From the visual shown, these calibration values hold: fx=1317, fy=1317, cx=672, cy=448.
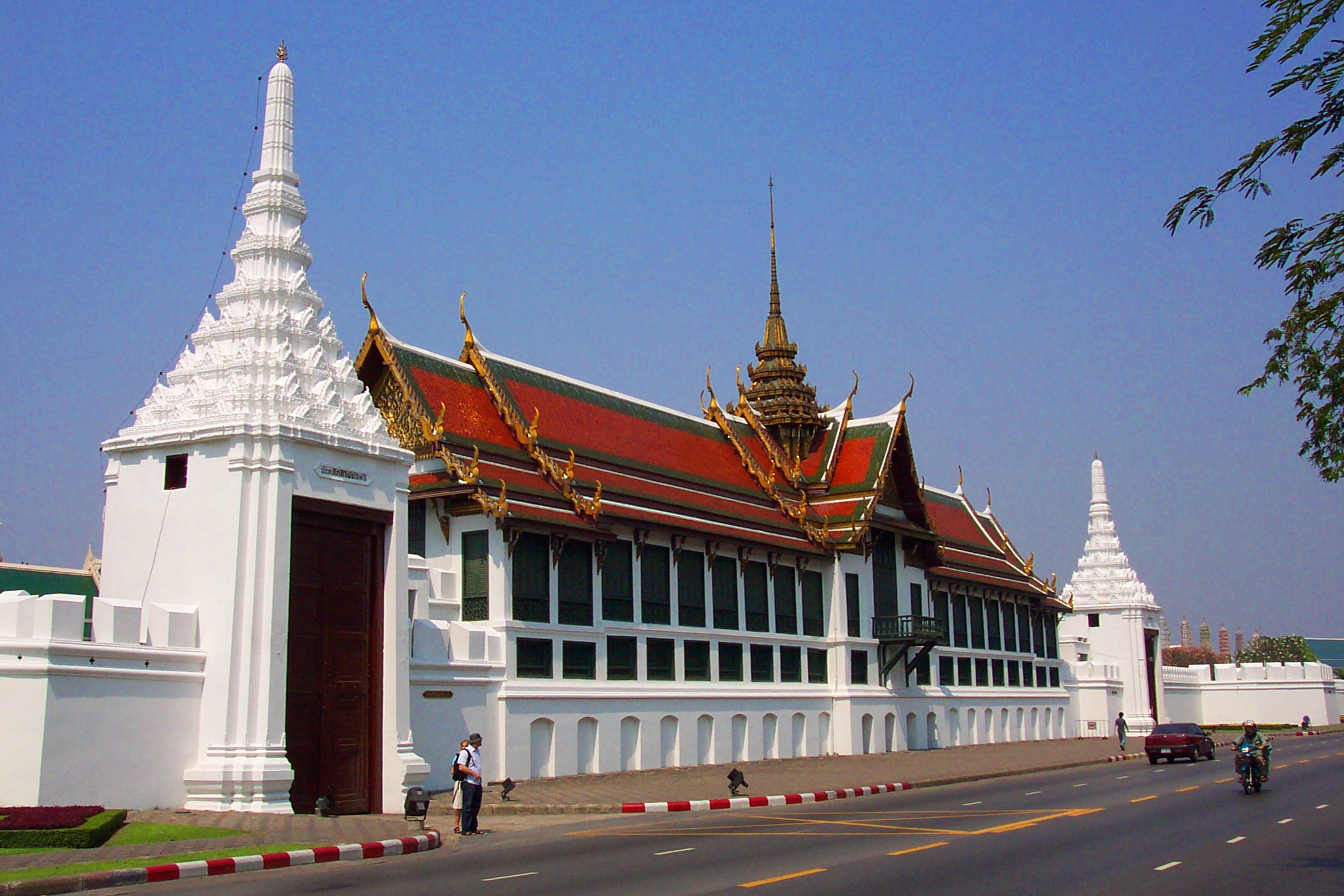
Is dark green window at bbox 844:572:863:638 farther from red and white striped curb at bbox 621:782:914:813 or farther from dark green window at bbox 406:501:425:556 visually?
dark green window at bbox 406:501:425:556

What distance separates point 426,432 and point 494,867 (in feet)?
57.5

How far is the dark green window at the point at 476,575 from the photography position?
100 ft

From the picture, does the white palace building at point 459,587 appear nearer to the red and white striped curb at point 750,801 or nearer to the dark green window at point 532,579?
the dark green window at point 532,579

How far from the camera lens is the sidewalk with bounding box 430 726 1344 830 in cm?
2506

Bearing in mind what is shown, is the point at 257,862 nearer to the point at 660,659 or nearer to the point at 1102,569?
the point at 660,659

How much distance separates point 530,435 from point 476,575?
4.42 m

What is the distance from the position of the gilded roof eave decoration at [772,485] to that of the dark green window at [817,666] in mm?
3514


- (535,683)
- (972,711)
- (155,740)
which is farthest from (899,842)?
(972,711)

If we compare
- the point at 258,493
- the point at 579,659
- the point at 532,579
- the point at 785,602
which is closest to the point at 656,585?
the point at 579,659

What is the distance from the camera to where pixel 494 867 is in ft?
48.5

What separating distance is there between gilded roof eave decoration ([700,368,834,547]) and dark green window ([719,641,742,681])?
17.9ft

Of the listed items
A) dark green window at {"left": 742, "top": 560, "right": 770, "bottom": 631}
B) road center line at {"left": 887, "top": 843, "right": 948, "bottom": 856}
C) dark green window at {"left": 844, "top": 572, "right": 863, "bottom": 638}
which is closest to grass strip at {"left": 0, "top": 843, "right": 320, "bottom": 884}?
road center line at {"left": 887, "top": 843, "right": 948, "bottom": 856}

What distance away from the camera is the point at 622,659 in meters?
34.4

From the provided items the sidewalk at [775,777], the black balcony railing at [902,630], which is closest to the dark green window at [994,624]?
the sidewalk at [775,777]
